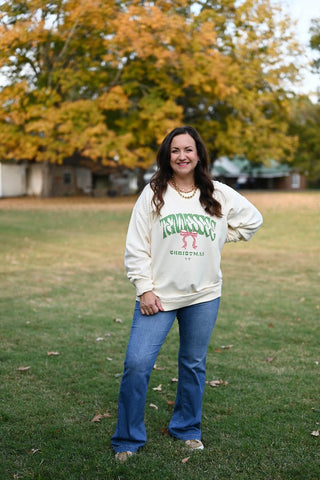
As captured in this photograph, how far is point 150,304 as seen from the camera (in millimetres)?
3484

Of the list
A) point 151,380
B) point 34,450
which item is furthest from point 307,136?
point 34,450

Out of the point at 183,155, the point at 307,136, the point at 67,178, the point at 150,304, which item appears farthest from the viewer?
the point at 307,136

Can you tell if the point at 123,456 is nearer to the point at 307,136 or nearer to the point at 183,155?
the point at 183,155

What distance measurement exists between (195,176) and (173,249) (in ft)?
1.69

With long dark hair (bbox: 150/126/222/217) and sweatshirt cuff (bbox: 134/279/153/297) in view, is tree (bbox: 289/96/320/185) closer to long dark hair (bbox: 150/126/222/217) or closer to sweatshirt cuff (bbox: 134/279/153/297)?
long dark hair (bbox: 150/126/222/217)

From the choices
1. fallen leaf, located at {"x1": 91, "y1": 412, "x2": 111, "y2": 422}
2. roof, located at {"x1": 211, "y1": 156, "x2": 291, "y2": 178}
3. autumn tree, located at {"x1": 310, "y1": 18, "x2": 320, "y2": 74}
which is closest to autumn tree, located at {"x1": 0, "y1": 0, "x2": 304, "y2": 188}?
autumn tree, located at {"x1": 310, "y1": 18, "x2": 320, "y2": 74}

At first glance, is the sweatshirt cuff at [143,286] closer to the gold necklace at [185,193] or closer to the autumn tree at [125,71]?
the gold necklace at [185,193]

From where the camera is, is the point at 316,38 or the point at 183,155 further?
the point at 316,38

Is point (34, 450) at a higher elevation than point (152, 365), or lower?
lower

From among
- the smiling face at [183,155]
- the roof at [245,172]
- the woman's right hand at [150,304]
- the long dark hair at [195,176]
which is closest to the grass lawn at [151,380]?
the woman's right hand at [150,304]

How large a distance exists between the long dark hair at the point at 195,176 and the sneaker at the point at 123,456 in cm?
154

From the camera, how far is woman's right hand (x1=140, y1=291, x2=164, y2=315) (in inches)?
137

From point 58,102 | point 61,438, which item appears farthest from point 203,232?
point 58,102

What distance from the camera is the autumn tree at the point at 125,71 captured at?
24719 millimetres
